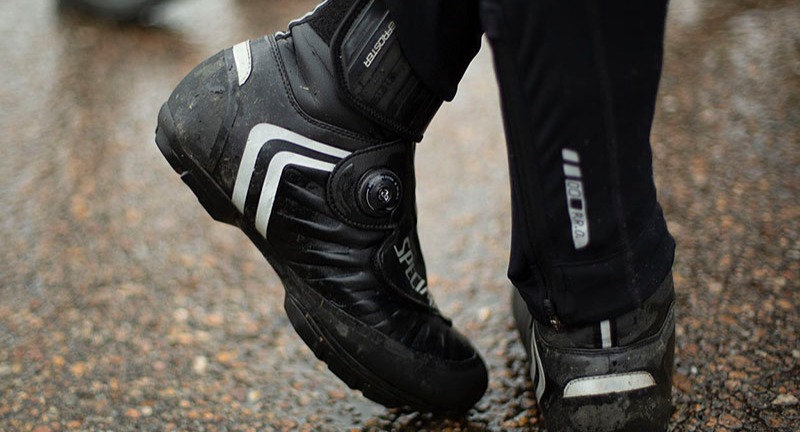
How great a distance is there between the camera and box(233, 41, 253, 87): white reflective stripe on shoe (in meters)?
1.12

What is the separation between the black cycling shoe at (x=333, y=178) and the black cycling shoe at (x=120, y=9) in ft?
5.66

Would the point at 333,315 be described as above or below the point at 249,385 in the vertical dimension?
above

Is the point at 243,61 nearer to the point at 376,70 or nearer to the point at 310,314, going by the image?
the point at 376,70

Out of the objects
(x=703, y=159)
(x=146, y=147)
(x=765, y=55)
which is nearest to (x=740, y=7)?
(x=765, y=55)

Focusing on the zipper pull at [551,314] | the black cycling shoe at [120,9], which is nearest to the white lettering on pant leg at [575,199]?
the zipper pull at [551,314]

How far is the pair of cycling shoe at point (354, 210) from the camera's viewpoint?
1023 mm

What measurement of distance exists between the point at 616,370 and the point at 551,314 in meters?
0.12

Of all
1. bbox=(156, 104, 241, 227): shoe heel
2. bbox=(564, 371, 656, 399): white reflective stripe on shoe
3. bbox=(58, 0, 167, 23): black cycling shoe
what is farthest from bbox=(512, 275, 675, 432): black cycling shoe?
bbox=(58, 0, 167, 23): black cycling shoe

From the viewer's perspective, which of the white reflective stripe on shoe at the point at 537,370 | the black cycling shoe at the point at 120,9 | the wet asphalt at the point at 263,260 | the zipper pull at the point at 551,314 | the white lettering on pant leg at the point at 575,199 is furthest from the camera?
the black cycling shoe at the point at 120,9

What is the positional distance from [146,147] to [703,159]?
4.61 feet

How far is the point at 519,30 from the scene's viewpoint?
31.4 inches

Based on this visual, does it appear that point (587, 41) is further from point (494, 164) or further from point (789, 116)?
point (789, 116)

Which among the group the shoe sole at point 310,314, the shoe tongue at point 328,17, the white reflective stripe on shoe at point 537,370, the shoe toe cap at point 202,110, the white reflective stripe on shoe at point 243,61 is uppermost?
the shoe tongue at point 328,17

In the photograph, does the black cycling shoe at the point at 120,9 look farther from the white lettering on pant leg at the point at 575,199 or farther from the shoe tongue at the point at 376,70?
the white lettering on pant leg at the point at 575,199
